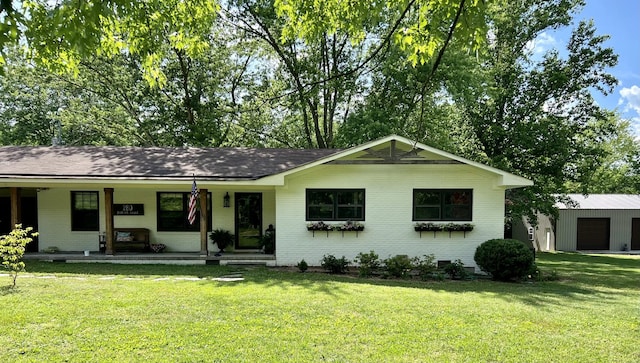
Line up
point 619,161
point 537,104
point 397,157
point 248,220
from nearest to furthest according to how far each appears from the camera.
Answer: point 397,157
point 248,220
point 537,104
point 619,161

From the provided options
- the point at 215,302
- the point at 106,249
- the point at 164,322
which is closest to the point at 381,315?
the point at 215,302

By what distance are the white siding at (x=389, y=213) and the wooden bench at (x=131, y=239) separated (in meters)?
4.51

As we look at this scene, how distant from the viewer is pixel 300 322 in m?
5.71

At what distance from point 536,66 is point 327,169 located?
14253mm

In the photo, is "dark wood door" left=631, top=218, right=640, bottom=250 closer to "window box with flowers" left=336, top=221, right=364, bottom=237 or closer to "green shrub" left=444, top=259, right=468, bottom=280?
"green shrub" left=444, top=259, right=468, bottom=280

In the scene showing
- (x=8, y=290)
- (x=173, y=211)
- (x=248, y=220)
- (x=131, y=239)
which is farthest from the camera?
(x=248, y=220)

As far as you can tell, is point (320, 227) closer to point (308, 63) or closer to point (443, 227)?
point (443, 227)

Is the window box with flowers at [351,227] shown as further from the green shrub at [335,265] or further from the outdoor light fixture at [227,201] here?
the outdoor light fixture at [227,201]

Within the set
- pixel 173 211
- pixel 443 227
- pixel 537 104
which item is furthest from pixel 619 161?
pixel 173 211

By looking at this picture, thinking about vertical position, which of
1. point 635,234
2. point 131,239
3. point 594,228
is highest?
point 131,239

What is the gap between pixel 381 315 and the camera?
6.14m

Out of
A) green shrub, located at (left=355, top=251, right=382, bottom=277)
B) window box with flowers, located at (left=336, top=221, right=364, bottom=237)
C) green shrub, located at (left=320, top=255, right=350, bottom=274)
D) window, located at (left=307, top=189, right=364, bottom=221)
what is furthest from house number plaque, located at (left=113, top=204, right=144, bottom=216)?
green shrub, located at (left=355, top=251, right=382, bottom=277)

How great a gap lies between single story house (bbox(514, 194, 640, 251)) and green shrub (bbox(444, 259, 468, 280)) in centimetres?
1610

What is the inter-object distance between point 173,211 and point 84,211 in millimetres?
2946
